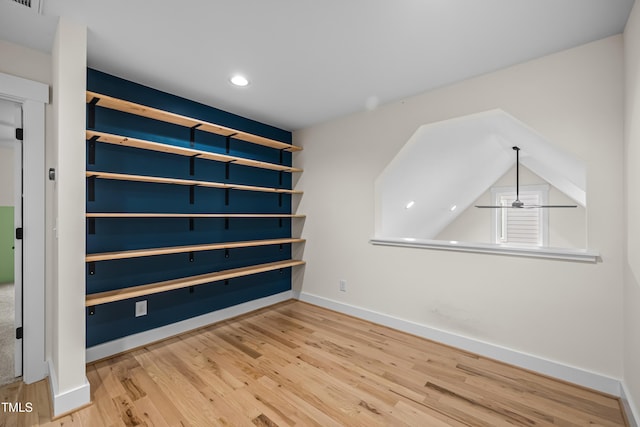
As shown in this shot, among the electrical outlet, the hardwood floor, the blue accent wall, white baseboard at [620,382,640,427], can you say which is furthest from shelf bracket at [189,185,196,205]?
white baseboard at [620,382,640,427]

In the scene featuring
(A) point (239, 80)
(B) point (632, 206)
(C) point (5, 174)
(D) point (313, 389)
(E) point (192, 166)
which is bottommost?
(D) point (313, 389)

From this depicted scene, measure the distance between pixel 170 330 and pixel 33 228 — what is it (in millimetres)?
1377

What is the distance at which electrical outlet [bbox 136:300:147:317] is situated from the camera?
2.53m

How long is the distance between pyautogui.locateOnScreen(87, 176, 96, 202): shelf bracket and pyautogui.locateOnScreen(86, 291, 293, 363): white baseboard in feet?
3.89

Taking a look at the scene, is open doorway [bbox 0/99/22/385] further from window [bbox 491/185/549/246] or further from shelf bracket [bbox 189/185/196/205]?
window [bbox 491/185/549/246]

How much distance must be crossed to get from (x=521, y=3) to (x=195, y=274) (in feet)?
10.7

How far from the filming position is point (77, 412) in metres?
1.68

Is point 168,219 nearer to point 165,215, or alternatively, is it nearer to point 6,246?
point 165,215

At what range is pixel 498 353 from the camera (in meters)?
2.30

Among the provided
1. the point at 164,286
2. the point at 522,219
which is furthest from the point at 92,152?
the point at 522,219

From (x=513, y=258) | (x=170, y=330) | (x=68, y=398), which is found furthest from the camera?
(x=170, y=330)

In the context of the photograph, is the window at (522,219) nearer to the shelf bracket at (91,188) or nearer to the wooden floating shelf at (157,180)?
the wooden floating shelf at (157,180)

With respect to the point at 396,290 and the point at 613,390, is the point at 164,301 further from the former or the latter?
the point at 613,390

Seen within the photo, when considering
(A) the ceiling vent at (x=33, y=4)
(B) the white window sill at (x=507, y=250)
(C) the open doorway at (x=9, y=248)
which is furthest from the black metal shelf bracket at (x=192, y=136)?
(B) the white window sill at (x=507, y=250)
